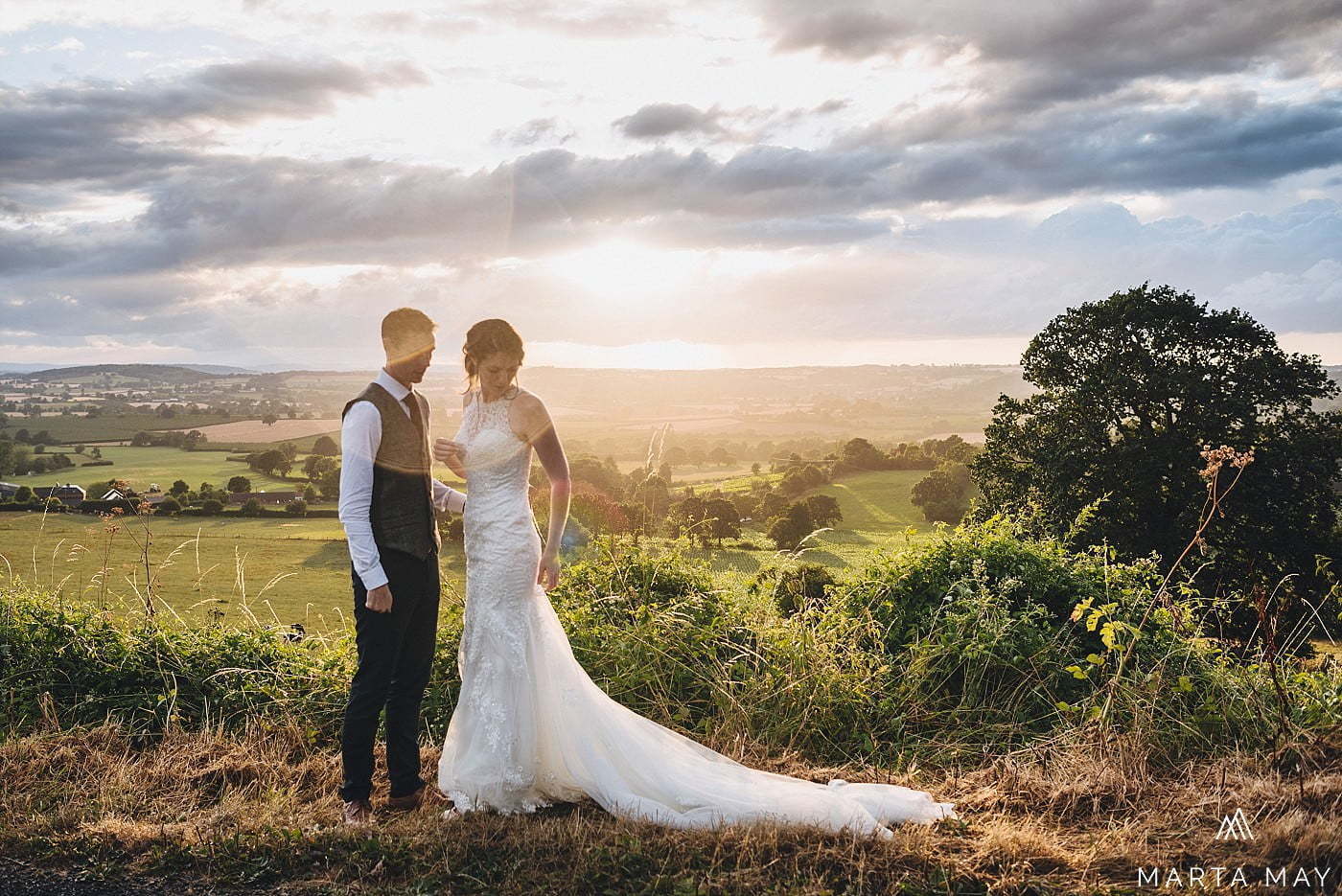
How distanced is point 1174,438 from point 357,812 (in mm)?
18185

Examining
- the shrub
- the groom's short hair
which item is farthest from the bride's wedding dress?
the shrub

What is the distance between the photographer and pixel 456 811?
4199mm

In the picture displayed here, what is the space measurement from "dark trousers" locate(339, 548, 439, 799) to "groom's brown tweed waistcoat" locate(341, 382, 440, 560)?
8 cm

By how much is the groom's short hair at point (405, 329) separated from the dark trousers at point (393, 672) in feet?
3.24

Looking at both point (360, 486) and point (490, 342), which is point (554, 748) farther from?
point (490, 342)

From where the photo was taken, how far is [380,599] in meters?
4.04

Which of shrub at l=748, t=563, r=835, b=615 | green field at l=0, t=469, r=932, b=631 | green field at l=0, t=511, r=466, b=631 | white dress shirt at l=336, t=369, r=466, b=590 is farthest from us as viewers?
green field at l=0, t=511, r=466, b=631

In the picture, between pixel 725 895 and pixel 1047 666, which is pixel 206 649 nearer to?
pixel 725 895

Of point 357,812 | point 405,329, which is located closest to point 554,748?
point 357,812

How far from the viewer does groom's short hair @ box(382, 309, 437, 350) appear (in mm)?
4180

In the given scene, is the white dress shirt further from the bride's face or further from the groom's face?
the bride's face

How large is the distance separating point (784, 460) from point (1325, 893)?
3656 centimetres

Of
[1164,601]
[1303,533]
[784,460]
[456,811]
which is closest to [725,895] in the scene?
[456,811]

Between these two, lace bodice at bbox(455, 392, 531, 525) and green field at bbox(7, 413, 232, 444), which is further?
green field at bbox(7, 413, 232, 444)
